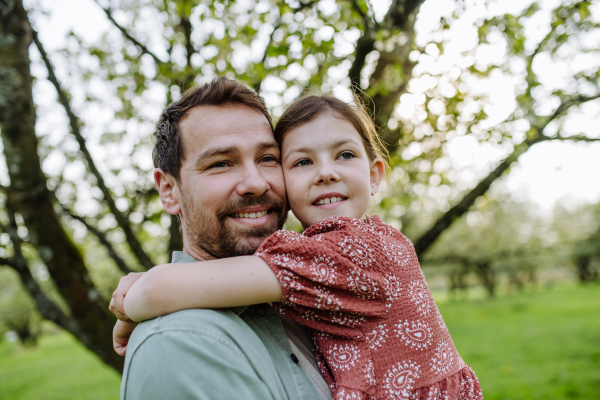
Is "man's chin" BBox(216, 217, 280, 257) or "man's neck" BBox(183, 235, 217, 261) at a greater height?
"man's chin" BBox(216, 217, 280, 257)

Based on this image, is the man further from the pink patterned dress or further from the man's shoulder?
the pink patterned dress

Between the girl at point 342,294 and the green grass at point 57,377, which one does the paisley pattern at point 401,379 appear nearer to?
the girl at point 342,294

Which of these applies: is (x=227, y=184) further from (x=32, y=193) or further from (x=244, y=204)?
(x=32, y=193)

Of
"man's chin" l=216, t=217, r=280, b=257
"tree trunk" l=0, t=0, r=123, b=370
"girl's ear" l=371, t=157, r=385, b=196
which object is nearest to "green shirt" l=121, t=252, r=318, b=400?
"man's chin" l=216, t=217, r=280, b=257

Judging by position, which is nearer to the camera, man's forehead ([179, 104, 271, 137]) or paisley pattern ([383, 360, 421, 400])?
paisley pattern ([383, 360, 421, 400])

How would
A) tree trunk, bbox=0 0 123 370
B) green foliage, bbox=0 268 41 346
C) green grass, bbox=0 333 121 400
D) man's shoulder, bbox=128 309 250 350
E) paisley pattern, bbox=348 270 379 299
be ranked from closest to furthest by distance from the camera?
man's shoulder, bbox=128 309 250 350
paisley pattern, bbox=348 270 379 299
tree trunk, bbox=0 0 123 370
green grass, bbox=0 333 121 400
green foliage, bbox=0 268 41 346

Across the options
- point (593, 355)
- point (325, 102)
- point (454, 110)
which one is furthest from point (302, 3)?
point (593, 355)

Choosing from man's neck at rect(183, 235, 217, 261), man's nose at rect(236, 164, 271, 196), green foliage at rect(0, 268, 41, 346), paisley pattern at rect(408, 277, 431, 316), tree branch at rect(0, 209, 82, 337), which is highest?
man's nose at rect(236, 164, 271, 196)

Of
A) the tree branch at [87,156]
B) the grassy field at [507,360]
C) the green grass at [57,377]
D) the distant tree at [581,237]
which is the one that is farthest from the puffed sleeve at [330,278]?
the distant tree at [581,237]

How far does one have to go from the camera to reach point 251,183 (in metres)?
2.03

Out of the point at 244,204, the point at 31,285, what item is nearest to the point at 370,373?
the point at 244,204

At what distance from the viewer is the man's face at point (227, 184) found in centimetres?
205

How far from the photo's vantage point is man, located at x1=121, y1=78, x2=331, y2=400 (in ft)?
4.33

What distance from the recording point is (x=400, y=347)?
5.74 ft
